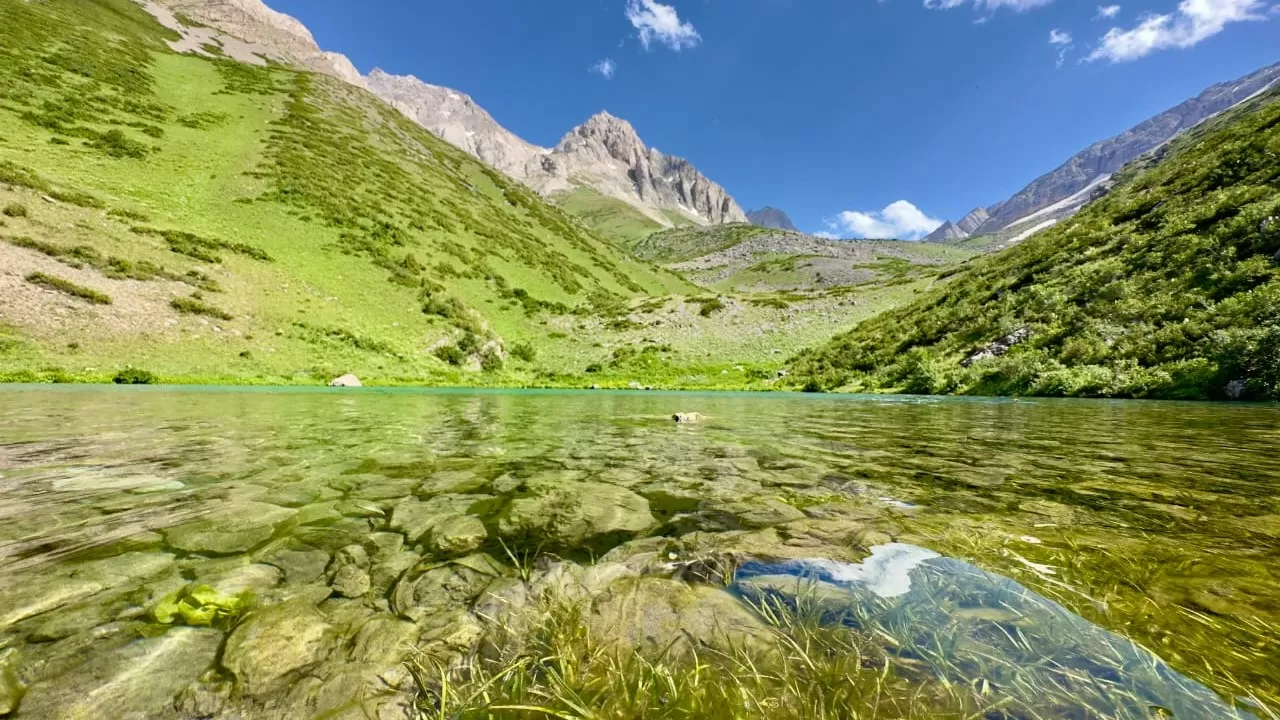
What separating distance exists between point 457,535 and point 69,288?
3903cm

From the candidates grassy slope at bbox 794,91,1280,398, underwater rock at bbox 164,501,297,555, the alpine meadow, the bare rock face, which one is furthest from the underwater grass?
the bare rock face

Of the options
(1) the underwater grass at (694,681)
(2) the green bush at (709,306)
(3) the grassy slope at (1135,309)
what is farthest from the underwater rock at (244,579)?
(2) the green bush at (709,306)

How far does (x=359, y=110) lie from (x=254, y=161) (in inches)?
1867

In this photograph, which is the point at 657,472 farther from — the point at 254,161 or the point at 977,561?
the point at 254,161

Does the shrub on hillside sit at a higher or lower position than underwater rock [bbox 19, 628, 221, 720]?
higher

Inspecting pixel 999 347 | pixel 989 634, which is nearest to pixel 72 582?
pixel 989 634

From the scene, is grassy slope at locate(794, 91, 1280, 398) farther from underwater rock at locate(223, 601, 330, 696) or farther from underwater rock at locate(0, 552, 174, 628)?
underwater rock at locate(0, 552, 174, 628)

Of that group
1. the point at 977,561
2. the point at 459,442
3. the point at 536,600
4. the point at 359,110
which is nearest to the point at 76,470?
the point at 459,442

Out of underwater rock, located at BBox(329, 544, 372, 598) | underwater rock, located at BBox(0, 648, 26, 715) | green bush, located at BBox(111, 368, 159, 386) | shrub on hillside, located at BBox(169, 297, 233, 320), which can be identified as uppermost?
shrub on hillside, located at BBox(169, 297, 233, 320)

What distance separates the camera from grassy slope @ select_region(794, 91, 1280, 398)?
64.9 feet

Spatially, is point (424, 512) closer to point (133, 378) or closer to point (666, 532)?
point (666, 532)

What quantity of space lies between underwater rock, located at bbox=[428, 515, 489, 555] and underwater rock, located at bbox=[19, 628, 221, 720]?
1.57 m

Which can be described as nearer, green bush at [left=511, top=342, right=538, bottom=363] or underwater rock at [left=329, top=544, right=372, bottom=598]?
underwater rock at [left=329, top=544, right=372, bottom=598]

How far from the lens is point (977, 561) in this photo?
355 cm
